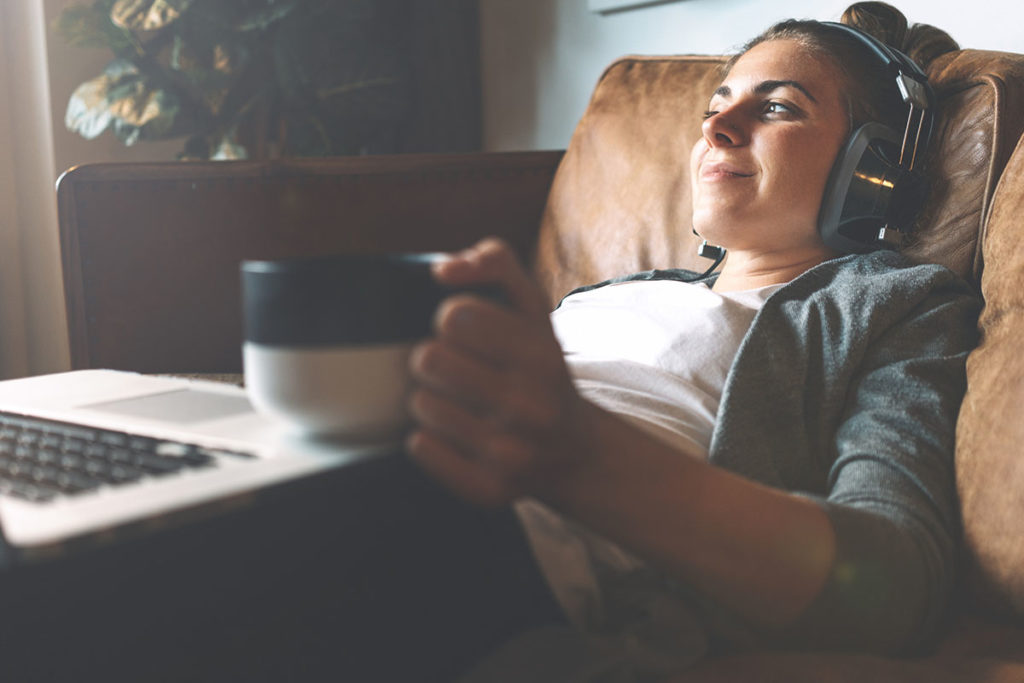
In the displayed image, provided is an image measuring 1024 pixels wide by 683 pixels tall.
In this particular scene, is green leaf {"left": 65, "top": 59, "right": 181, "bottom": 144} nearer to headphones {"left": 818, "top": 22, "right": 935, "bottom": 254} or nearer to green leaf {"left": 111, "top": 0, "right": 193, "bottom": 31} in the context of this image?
green leaf {"left": 111, "top": 0, "right": 193, "bottom": 31}

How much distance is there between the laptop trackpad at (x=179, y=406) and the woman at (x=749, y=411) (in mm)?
202

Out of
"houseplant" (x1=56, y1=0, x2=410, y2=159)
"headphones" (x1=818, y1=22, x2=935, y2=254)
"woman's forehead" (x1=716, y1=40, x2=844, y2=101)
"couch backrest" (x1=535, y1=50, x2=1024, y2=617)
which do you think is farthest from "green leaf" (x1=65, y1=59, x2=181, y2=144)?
"headphones" (x1=818, y1=22, x2=935, y2=254)

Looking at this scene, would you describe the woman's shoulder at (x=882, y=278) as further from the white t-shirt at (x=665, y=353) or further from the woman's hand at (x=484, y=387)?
the woman's hand at (x=484, y=387)

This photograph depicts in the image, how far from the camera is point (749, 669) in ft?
2.03

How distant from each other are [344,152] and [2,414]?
204 cm

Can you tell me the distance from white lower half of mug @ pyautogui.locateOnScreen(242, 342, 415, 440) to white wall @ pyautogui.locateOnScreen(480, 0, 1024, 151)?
4.44 feet

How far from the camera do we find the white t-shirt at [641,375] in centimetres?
62

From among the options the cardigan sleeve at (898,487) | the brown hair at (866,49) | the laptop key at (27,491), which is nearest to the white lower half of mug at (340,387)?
the laptop key at (27,491)

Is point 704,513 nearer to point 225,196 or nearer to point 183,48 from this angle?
point 225,196

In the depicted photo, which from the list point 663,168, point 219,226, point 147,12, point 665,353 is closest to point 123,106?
point 147,12

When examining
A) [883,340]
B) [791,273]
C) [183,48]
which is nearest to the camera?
[883,340]

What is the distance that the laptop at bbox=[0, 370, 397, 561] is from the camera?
37cm

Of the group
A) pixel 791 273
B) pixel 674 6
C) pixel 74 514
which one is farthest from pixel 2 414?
pixel 674 6

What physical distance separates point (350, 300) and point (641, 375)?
1.68 ft
